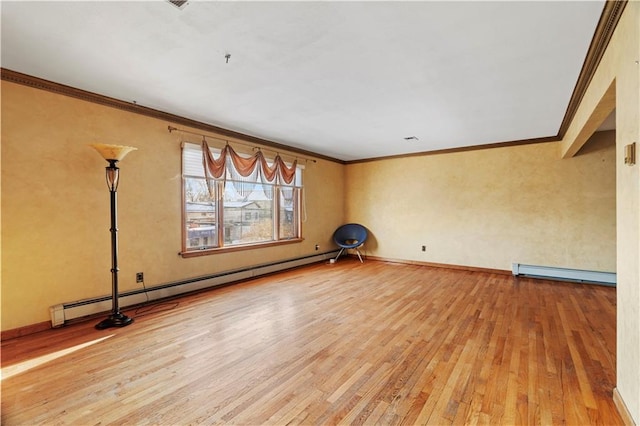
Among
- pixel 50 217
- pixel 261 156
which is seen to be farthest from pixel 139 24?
pixel 261 156

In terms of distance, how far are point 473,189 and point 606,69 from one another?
374 cm

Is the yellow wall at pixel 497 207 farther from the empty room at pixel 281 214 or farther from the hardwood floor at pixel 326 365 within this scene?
the hardwood floor at pixel 326 365

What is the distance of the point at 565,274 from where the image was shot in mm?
4965

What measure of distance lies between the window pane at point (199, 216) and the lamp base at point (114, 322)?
1.27 metres

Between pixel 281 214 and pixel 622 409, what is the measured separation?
16.1ft

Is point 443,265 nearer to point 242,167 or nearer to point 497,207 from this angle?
point 497,207

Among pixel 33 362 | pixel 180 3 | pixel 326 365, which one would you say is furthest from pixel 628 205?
pixel 33 362

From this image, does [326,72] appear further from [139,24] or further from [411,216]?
[411,216]

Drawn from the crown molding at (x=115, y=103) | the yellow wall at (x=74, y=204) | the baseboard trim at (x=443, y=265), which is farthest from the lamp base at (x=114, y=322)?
the baseboard trim at (x=443, y=265)

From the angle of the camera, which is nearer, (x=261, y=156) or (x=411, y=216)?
(x=261, y=156)

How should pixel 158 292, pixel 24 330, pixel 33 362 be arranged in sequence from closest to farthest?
1. pixel 33 362
2. pixel 24 330
3. pixel 158 292

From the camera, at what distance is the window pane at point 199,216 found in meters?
4.20

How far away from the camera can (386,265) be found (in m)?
6.33

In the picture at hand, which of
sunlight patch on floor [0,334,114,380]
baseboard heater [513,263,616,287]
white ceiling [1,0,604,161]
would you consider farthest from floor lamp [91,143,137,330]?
baseboard heater [513,263,616,287]
